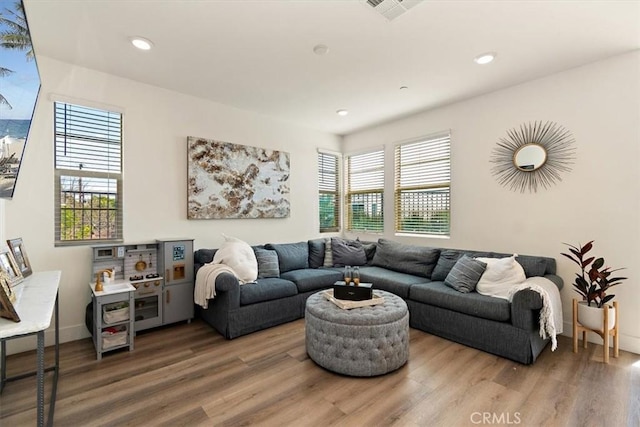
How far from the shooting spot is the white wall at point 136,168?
9.12 feet

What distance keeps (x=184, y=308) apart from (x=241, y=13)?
3040mm

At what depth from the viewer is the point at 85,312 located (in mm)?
3041

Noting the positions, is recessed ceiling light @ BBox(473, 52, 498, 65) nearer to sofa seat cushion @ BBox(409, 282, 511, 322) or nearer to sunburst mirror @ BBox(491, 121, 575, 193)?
sunburst mirror @ BBox(491, 121, 575, 193)

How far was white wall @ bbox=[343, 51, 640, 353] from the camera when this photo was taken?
2746mm

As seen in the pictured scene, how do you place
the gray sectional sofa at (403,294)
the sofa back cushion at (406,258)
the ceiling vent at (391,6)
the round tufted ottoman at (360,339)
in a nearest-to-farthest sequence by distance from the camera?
the ceiling vent at (391,6)
the round tufted ottoman at (360,339)
the gray sectional sofa at (403,294)
the sofa back cushion at (406,258)

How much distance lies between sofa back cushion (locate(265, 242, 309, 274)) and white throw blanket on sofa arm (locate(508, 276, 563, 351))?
259cm

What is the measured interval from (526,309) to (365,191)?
3145 millimetres

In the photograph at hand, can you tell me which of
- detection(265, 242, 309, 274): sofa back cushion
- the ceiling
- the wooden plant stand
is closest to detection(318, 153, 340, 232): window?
detection(265, 242, 309, 274): sofa back cushion

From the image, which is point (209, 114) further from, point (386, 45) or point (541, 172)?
point (541, 172)

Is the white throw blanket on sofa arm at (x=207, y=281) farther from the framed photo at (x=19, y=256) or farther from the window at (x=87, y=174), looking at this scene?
the framed photo at (x=19, y=256)

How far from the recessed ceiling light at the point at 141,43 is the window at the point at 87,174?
98cm

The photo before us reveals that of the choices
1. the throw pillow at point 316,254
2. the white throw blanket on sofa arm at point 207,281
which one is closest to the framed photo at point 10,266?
the white throw blanket on sofa arm at point 207,281

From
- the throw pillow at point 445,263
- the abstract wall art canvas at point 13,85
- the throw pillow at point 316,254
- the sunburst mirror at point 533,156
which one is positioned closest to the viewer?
the abstract wall art canvas at point 13,85

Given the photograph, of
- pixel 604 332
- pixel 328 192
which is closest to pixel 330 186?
pixel 328 192
